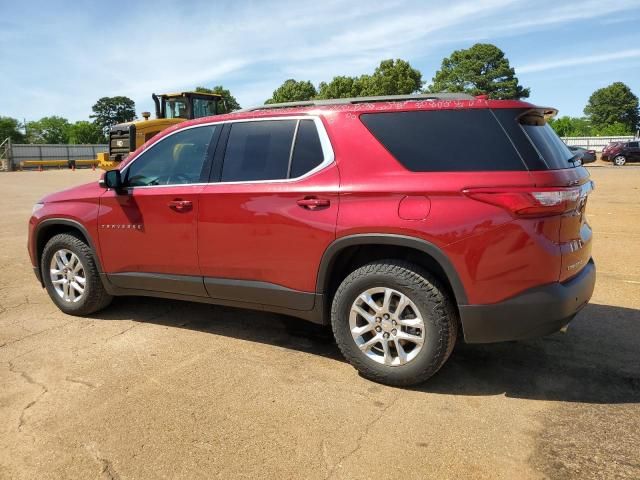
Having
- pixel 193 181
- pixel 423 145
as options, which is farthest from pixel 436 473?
pixel 193 181

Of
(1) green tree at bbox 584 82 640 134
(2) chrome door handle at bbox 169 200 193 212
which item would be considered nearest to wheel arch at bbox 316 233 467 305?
(2) chrome door handle at bbox 169 200 193 212

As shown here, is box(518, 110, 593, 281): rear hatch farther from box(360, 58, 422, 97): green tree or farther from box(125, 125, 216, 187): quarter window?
box(360, 58, 422, 97): green tree

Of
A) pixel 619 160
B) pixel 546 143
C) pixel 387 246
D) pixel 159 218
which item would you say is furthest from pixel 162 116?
pixel 619 160

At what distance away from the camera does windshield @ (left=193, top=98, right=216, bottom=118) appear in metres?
16.8

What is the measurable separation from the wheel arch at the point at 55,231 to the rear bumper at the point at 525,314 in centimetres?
322

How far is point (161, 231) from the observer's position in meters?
4.19

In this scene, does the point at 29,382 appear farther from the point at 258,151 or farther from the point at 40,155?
the point at 40,155

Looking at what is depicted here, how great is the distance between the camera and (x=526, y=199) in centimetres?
292

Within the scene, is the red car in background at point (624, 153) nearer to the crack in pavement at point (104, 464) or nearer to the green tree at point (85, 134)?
the crack in pavement at point (104, 464)

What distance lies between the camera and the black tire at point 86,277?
15.3 ft

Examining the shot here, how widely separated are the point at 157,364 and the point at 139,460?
1.20 m

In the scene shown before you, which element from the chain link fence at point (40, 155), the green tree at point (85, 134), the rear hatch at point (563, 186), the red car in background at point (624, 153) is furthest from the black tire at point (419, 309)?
the green tree at point (85, 134)

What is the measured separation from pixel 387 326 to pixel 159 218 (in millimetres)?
2052

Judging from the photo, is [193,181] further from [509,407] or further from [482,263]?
[509,407]
